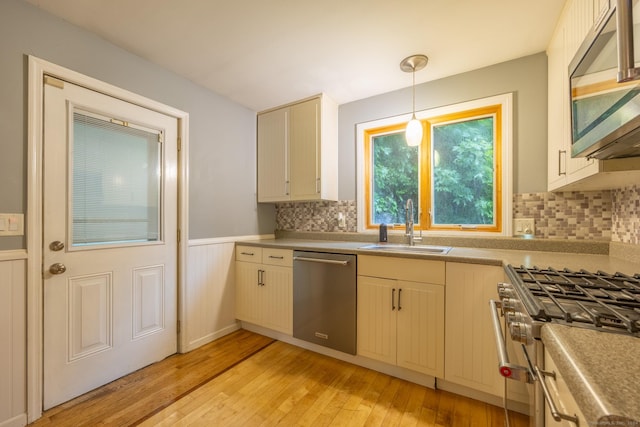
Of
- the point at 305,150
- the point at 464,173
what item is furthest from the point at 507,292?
the point at 305,150

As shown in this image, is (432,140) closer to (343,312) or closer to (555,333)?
(343,312)

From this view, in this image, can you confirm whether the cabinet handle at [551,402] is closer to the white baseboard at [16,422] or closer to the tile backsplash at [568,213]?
the tile backsplash at [568,213]

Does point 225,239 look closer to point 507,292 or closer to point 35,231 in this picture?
point 35,231

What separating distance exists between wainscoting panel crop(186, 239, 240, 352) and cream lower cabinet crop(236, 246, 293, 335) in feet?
0.30

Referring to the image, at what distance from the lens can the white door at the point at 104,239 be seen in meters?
1.55

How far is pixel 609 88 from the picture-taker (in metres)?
0.73

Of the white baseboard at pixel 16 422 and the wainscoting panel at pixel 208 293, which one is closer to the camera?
the white baseboard at pixel 16 422

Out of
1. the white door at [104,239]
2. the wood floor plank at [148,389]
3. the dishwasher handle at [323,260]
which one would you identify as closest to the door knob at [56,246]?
the white door at [104,239]

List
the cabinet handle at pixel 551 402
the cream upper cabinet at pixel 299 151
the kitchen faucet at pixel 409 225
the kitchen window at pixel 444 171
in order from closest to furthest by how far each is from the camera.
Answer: the cabinet handle at pixel 551 402 < the kitchen window at pixel 444 171 < the kitchen faucet at pixel 409 225 < the cream upper cabinet at pixel 299 151

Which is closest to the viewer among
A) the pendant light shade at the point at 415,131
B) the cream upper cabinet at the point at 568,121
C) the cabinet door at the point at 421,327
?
the cream upper cabinet at the point at 568,121

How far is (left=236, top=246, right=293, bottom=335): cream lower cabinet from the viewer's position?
2.26 meters

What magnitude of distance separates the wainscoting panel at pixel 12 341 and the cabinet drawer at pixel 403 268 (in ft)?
6.47

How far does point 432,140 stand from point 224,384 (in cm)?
250

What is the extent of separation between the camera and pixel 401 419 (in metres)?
1.47
